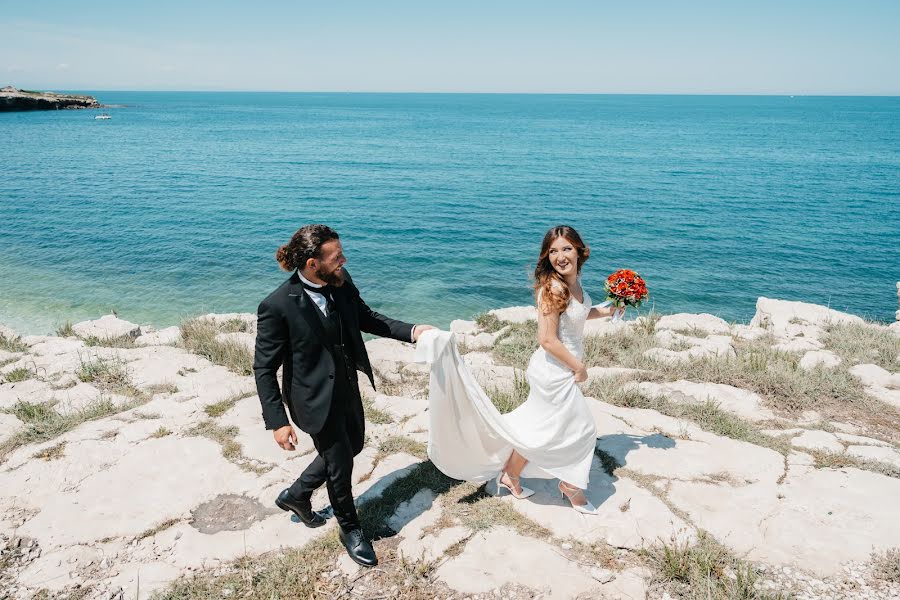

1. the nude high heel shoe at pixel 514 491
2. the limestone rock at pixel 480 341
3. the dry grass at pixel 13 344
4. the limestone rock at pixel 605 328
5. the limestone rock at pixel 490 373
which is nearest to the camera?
the nude high heel shoe at pixel 514 491

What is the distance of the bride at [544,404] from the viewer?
15.8ft

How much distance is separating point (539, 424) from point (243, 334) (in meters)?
7.34

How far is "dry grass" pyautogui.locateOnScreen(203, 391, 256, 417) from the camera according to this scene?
706cm

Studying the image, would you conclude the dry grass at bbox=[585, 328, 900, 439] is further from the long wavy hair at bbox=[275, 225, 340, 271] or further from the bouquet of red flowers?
the long wavy hair at bbox=[275, 225, 340, 271]

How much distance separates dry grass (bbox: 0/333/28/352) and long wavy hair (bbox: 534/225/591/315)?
10307mm

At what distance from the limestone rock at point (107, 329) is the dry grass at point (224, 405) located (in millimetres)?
5269

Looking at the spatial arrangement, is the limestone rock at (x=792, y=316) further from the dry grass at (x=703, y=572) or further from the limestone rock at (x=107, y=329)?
the limestone rock at (x=107, y=329)

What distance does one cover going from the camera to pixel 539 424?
512 centimetres

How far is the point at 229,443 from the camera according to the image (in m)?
6.30

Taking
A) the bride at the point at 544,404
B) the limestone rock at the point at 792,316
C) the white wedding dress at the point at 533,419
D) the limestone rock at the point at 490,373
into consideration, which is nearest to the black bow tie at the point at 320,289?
the bride at the point at 544,404

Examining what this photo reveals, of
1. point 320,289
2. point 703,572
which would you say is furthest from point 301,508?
point 703,572

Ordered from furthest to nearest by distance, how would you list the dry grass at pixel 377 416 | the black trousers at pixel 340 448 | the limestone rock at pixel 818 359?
the limestone rock at pixel 818 359 → the dry grass at pixel 377 416 → the black trousers at pixel 340 448

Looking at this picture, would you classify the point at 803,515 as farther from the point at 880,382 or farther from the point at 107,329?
the point at 107,329

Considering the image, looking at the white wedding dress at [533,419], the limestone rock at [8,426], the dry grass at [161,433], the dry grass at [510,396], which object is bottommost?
the limestone rock at [8,426]
